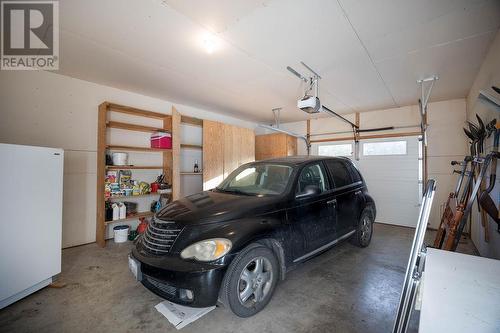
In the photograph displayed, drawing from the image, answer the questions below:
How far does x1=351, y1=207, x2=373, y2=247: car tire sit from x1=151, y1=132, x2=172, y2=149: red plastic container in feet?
11.8

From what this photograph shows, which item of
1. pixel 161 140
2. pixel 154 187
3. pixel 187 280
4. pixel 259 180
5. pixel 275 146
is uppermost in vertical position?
pixel 275 146

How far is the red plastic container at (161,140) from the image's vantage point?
160 inches

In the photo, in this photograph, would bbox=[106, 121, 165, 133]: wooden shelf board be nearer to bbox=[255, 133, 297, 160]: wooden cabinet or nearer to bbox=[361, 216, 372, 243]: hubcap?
bbox=[255, 133, 297, 160]: wooden cabinet

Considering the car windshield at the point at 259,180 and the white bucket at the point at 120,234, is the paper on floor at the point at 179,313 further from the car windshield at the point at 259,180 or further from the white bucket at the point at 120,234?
the white bucket at the point at 120,234

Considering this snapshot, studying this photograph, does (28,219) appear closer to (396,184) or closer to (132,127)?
(132,127)

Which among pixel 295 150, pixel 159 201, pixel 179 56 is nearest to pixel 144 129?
pixel 159 201

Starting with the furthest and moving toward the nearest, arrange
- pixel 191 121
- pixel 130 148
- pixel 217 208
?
1. pixel 191 121
2. pixel 130 148
3. pixel 217 208

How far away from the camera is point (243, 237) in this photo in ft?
5.98

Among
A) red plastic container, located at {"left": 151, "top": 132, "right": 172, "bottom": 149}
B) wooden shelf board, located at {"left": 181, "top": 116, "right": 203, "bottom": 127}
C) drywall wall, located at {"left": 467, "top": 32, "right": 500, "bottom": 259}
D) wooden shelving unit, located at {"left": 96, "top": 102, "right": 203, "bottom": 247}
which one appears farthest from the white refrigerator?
drywall wall, located at {"left": 467, "top": 32, "right": 500, "bottom": 259}

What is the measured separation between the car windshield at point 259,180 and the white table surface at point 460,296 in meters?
1.52

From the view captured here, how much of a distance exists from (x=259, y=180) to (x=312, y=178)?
0.69 meters

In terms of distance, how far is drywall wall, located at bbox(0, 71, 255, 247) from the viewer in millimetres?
2991

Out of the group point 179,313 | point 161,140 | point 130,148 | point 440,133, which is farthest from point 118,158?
point 440,133

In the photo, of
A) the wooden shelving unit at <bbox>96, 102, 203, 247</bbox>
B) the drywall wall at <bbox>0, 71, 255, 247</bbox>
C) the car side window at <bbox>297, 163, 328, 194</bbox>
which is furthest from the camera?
the wooden shelving unit at <bbox>96, 102, 203, 247</bbox>
